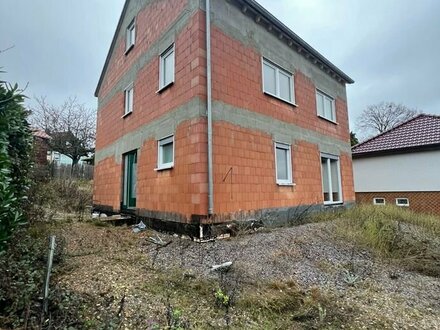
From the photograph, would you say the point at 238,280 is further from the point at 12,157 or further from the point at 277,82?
the point at 277,82

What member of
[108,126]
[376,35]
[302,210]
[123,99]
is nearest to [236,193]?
[302,210]

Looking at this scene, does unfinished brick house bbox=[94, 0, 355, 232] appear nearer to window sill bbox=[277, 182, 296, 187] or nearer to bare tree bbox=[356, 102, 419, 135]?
window sill bbox=[277, 182, 296, 187]

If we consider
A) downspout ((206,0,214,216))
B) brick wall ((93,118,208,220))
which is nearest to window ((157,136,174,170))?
brick wall ((93,118,208,220))

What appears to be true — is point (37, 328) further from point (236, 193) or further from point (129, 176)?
point (129, 176)

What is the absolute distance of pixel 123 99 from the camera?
10.8m

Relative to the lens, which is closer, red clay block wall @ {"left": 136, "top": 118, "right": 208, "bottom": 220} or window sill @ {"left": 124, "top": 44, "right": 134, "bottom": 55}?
red clay block wall @ {"left": 136, "top": 118, "right": 208, "bottom": 220}

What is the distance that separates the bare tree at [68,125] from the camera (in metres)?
26.1

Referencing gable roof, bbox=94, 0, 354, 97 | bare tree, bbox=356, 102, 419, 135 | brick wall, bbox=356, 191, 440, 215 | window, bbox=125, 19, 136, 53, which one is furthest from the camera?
bare tree, bbox=356, 102, 419, 135

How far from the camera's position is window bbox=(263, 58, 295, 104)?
874cm

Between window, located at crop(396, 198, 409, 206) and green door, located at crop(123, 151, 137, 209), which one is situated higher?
green door, located at crop(123, 151, 137, 209)

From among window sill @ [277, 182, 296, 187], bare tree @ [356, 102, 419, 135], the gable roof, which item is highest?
bare tree @ [356, 102, 419, 135]

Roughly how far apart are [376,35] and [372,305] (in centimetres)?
2034

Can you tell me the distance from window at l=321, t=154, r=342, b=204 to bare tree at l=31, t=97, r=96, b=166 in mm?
23653

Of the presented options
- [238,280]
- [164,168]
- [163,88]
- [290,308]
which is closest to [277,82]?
[163,88]
